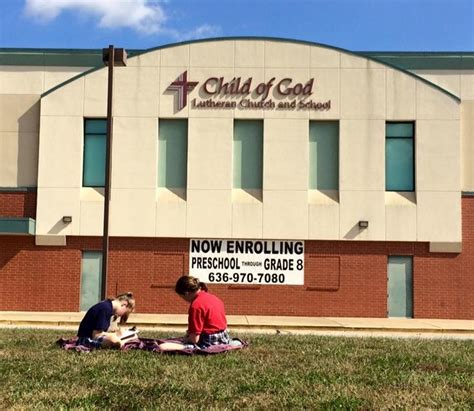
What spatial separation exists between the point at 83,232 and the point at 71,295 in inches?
87.3

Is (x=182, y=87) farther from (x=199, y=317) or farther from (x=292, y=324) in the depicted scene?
(x=199, y=317)

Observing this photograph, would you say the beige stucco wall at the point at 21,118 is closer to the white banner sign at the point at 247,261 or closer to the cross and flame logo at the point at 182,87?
the cross and flame logo at the point at 182,87

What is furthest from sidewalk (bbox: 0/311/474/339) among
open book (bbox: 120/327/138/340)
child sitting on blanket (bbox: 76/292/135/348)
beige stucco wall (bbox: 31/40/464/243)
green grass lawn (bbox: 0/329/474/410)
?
green grass lawn (bbox: 0/329/474/410)

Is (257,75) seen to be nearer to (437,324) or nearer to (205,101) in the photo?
(205,101)

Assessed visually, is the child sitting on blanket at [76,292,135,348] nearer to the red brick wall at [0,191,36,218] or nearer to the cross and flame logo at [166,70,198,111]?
the cross and flame logo at [166,70,198,111]

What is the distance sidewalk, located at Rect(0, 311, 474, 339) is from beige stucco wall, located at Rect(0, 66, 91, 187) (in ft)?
16.5

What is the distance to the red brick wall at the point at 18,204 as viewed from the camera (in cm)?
2194

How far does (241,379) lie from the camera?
6543mm

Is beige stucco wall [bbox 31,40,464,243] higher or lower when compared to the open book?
higher

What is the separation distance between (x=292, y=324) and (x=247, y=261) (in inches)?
146

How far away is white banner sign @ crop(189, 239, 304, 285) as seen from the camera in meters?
21.6

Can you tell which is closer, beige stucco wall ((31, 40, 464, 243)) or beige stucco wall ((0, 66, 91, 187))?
beige stucco wall ((31, 40, 464, 243))

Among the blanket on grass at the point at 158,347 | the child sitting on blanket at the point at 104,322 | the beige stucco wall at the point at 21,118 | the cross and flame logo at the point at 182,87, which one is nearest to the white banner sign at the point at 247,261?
the cross and flame logo at the point at 182,87

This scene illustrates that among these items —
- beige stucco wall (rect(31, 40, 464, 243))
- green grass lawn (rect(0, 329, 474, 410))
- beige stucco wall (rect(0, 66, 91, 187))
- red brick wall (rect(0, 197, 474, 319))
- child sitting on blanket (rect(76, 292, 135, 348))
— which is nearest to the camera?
green grass lawn (rect(0, 329, 474, 410))
